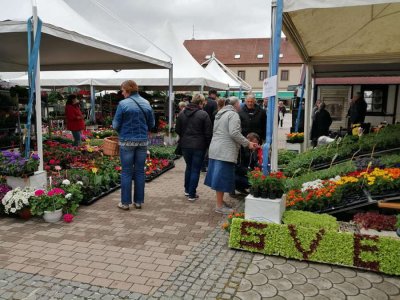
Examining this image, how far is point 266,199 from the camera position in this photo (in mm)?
3844

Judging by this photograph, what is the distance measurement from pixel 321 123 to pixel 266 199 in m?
7.00

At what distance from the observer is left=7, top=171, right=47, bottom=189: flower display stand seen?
4.94 metres

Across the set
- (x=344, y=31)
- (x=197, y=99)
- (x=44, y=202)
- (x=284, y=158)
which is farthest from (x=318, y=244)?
(x=284, y=158)

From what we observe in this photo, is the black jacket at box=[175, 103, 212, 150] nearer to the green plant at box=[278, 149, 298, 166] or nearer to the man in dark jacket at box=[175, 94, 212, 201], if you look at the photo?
the man in dark jacket at box=[175, 94, 212, 201]

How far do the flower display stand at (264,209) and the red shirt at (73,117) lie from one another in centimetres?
677

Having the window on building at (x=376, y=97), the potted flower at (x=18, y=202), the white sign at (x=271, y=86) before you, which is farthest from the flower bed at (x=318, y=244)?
the window on building at (x=376, y=97)

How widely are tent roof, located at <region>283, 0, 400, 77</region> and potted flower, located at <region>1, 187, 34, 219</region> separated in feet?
12.7

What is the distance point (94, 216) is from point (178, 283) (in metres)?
2.18

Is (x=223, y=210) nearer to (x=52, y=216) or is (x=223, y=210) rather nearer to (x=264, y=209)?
(x=264, y=209)

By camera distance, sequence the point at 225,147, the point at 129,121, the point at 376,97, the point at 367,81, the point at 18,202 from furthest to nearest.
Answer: the point at 376,97 < the point at 367,81 < the point at 129,121 < the point at 225,147 < the point at 18,202

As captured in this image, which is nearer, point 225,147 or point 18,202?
point 18,202

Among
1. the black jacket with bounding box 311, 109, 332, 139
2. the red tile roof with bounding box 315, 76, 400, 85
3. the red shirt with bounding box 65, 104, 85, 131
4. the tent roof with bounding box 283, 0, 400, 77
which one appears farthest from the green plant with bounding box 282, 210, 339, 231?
the red tile roof with bounding box 315, 76, 400, 85

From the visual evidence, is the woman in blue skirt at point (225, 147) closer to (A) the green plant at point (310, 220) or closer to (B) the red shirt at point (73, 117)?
(A) the green plant at point (310, 220)

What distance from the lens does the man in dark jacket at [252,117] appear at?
21.8 ft
